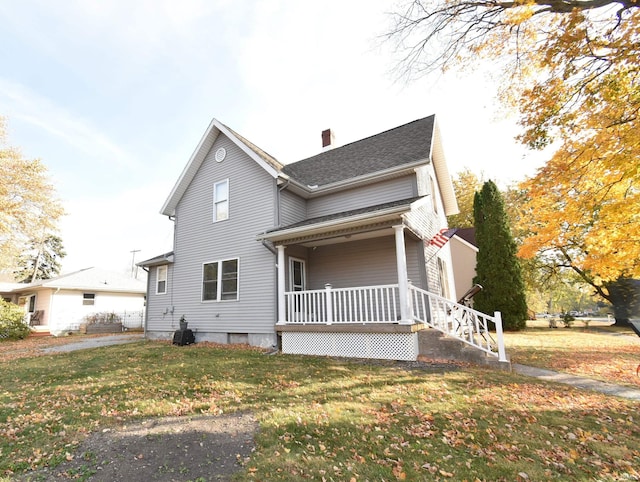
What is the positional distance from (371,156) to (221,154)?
19.8ft

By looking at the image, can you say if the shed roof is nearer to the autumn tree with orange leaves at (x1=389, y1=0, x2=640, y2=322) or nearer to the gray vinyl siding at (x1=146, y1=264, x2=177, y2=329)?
the gray vinyl siding at (x1=146, y1=264, x2=177, y2=329)

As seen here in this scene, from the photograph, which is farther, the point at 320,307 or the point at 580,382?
the point at 320,307

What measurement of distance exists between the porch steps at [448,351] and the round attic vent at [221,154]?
32.1ft

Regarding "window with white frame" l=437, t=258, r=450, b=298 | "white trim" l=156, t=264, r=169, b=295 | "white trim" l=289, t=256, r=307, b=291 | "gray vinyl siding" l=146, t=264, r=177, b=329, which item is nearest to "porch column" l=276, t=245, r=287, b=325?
"white trim" l=289, t=256, r=307, b=291

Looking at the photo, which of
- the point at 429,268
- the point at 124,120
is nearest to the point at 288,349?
the point at 429,268

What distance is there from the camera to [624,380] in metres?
6.22

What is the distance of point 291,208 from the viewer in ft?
37.5

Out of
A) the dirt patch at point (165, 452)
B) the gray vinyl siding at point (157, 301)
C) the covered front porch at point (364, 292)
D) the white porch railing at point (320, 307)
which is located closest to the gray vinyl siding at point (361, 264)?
the covered front porch at point (364, 292)

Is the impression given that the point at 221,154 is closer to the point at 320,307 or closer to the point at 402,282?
the point at 320,307

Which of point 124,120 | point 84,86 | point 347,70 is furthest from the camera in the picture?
point 124,120

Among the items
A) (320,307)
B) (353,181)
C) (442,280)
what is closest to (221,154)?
(353,181)

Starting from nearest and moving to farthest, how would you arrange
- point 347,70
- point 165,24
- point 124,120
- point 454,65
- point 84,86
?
point 454,65 < point 347,70 < point 165,24 < point 84,86 < point 124,120

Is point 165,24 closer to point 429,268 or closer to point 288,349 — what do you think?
point 288,349

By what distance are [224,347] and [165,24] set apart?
1067cm
